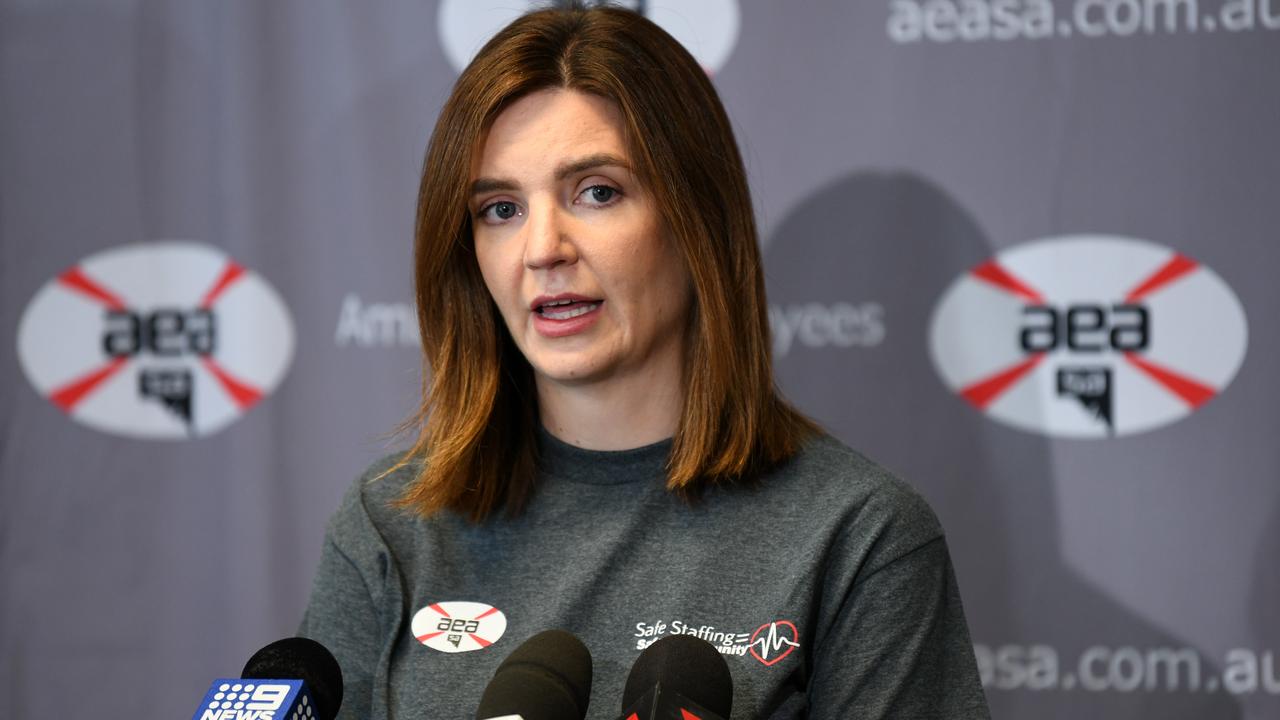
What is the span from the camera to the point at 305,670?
1100 mm

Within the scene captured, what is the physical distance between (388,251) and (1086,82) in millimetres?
1143

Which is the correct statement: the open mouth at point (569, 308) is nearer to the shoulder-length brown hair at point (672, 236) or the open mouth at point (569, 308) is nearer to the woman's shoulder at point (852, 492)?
the shoulder-length brown hair at point (672, 236)

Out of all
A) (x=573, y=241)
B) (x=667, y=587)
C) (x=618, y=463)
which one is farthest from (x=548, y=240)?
(x=667, y=587)

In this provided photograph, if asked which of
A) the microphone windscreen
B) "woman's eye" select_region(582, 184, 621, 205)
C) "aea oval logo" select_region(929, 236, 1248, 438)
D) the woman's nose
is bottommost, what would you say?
the microphone windscreen

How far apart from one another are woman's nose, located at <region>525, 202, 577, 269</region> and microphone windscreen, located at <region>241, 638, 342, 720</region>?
53 centimetres

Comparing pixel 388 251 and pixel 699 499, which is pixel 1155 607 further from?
pixel 388 251

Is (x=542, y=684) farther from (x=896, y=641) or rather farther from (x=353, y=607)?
(x=353, y=607)

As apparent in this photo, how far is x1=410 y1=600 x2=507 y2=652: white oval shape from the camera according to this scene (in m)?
1.48

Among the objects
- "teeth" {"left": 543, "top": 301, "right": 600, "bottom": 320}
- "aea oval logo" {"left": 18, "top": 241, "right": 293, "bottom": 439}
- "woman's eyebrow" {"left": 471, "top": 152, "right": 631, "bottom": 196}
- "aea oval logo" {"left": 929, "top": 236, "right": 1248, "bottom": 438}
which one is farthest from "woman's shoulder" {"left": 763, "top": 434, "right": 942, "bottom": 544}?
"aea oval logo" {"left": 18, "top": 241, "right": 293, "bottom": 439}

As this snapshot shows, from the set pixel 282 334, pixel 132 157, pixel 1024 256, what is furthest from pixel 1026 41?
pixel 132 157

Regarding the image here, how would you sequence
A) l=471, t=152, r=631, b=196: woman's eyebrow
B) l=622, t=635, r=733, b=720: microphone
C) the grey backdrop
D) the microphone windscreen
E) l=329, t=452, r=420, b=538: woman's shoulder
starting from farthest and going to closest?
the grey backdrop, l=329, t=452, r=420, b=538: woman's shoulder, l=471, t=152, r=631, b=196: woman's eyebrow, the microphone windscreen, l=622, t=635, r=733, b=720: microphone

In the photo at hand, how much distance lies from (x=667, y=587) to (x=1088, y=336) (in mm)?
878

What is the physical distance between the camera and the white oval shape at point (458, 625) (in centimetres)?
148

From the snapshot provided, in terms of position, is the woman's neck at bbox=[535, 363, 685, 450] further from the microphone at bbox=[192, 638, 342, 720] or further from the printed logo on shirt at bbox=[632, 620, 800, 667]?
the microphone at bbox=[192, 638, 342, 720]
